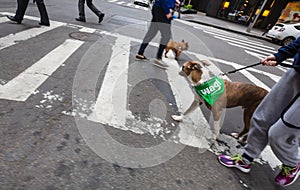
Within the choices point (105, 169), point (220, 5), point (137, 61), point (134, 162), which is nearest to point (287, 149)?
point (134, 162)

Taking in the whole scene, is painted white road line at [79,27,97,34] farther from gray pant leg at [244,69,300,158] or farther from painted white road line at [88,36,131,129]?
gray pant leg at [244,69,300,158]

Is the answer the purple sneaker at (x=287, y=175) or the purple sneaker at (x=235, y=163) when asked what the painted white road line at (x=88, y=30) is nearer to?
the purple sneaker at (x=235, y=163)

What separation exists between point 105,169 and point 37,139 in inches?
32.3

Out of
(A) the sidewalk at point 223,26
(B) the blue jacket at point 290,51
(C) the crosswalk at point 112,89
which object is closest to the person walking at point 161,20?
(C) the crosswalk at point 112,89

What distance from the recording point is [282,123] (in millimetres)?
1880

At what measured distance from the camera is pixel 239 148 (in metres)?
2.80

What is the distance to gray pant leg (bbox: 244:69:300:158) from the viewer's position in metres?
1.94

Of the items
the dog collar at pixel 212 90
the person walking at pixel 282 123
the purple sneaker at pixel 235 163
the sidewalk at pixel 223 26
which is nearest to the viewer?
the person walking at pixel 282 123

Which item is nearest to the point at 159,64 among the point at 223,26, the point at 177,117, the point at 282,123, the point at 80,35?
the point at 177,117

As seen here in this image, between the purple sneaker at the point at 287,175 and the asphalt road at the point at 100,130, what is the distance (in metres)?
0.14

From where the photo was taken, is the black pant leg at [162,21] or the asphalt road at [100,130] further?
the black pant leg at [162,21]

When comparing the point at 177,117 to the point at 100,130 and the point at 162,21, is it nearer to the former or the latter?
the point at 100,130

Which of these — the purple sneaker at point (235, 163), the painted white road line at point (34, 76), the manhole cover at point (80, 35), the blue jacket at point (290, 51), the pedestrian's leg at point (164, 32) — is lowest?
the manhole cover at point (80, 35)

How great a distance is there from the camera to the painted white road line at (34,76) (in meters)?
2.85
